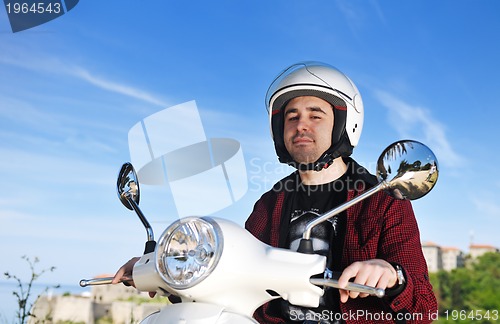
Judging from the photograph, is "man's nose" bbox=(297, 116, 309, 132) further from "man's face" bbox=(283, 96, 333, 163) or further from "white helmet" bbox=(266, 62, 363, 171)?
"white helmet" bbox=(266, 62, 363, 171)

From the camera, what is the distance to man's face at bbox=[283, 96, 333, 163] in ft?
8.12

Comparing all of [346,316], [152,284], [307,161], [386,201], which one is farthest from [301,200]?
[152,284]

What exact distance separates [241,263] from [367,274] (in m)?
0.31

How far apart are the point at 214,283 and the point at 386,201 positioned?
1020mm

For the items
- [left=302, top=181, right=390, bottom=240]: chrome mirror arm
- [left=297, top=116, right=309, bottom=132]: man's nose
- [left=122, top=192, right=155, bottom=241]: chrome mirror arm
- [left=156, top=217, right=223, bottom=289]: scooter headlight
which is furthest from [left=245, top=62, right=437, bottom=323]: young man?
[left=156, top=217, right=223, bottom=289]: scooter headlight

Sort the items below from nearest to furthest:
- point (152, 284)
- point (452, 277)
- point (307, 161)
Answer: point (152, 284) < point (307, 161) < point (452, 277)

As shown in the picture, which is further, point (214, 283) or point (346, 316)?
point (346, 316)

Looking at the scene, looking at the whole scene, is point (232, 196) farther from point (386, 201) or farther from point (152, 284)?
point (386, 201)

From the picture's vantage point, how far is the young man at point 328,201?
7.00 feet

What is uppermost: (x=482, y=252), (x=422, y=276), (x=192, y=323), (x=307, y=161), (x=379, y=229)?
(x=482, y=252)

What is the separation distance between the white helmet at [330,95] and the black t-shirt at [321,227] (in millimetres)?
120

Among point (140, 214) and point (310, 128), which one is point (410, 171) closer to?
point (140, 214)

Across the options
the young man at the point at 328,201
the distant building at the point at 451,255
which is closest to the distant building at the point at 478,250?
the distant building at the point at 451,255

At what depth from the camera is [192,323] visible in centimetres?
147
